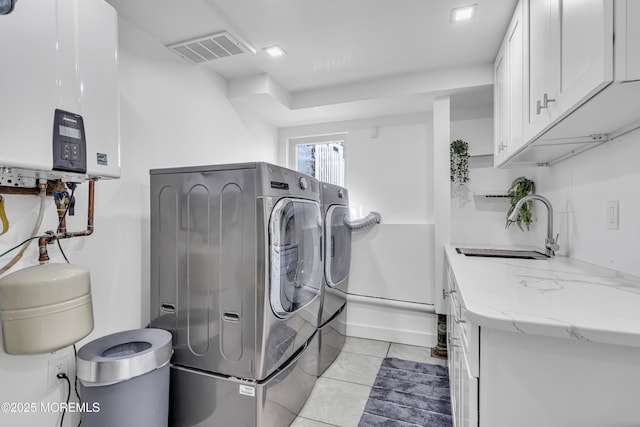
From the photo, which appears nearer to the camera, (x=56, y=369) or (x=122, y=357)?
(x=122, y=357)

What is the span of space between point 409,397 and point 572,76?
2.02m

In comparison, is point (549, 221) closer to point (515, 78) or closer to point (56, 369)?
point (515, 78)

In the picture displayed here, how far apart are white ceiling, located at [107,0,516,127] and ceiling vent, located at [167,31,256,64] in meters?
0.04

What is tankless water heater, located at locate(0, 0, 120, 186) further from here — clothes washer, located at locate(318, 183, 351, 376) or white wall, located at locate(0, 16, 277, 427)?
clothes washer, located at locate(318, 183, 351, 376)

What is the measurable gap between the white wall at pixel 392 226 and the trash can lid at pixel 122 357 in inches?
78.8

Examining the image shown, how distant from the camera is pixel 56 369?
4.66 feet

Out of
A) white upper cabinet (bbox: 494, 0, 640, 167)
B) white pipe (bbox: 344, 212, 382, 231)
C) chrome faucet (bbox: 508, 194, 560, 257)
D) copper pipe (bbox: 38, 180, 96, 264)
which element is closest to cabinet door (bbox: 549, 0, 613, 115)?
white upper cabinet (bbox: 494, 0, 640, 167)

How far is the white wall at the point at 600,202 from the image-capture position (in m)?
1.33

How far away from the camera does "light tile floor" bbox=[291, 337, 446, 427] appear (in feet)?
6.22

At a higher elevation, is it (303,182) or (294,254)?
(303,182)

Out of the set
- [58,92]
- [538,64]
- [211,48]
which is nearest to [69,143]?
[58,92]

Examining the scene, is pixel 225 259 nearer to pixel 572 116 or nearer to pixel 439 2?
pixel 572 116

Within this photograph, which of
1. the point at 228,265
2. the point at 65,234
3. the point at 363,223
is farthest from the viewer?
the point at 363,223

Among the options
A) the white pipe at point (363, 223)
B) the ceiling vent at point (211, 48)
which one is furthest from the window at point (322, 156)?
the ceiling vent at point (211, 48)
